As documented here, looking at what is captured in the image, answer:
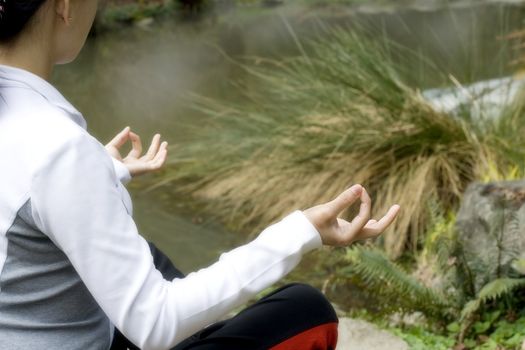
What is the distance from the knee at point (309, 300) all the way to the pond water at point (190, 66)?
219cm

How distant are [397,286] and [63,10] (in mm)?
1660

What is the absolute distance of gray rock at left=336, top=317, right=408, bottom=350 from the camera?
7.57ft

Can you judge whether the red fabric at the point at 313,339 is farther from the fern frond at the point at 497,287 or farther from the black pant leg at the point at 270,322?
the fern frond at the point at 497,287

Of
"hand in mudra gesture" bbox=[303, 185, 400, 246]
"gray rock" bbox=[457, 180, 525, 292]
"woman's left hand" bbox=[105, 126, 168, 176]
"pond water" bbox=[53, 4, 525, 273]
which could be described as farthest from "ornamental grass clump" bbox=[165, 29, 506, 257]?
"hand in mudra gesture" bbox=[303, 185, 400, 246]

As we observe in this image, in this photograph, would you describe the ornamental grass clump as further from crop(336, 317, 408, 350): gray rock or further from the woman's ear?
the woman's ear

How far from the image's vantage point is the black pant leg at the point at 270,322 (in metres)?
1.27

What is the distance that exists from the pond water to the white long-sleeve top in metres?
2.37

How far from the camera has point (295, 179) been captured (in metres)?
3.87

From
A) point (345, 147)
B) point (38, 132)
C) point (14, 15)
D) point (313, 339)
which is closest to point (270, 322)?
point (313, 339)

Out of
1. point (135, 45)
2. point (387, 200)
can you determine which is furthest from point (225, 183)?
point (135, 45)

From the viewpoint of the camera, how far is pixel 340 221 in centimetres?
124

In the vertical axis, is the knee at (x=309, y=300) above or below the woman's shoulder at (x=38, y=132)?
below

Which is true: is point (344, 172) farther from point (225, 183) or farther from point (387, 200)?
point (225, 183)

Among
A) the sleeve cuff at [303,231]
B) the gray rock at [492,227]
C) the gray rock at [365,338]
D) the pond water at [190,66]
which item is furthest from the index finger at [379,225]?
the pond water at [190,66]
